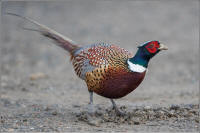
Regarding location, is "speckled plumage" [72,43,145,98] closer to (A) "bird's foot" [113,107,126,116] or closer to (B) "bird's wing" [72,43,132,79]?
(B) "bird's wing" [72,43,132,79]

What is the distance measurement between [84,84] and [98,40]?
159 inches

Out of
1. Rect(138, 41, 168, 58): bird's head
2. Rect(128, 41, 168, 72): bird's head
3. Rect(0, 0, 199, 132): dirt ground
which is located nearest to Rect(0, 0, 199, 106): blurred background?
Rect(0, 0, 199, 132): dirt ground

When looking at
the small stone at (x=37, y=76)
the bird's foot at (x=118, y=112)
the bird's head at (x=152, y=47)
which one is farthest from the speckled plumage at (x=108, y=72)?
the small stone at (x=37, y=76)

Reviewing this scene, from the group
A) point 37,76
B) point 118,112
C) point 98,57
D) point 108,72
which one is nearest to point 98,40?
point 37,76

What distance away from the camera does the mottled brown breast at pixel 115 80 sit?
6.06 m

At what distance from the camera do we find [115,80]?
20.0 ft

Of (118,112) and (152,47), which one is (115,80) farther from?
(118,112)

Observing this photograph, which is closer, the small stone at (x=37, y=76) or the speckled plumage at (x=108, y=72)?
the speckled plumage at (x=108, y=72)

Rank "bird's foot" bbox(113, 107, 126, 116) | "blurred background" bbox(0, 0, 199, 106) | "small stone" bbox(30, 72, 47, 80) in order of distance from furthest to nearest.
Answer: "small stone" bbox(30, 72, 47, 80), "blurred background" bbox(0, 0, 199, 106), "bird's foot" bbox(113, 107, 126, 116)

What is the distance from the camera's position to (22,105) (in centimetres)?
786

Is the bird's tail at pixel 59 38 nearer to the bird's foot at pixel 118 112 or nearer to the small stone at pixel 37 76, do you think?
the bird's foot at pixel 118 112

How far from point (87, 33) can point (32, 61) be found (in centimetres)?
333

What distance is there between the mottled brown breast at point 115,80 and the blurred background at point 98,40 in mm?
1861

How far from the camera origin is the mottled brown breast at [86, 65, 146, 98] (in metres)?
6.06
